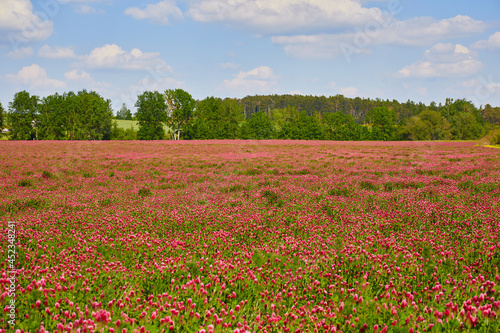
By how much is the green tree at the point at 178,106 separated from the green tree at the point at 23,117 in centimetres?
3680

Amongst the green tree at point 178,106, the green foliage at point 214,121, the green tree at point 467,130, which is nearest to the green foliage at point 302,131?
the green foliage at point 214,121

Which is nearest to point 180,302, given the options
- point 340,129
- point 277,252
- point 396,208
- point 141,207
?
point 277,252

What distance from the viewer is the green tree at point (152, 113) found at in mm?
89062

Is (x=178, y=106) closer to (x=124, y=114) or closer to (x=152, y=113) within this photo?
(x=152, y=113)

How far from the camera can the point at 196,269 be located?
4809 millimetres

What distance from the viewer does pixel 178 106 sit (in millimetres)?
89875

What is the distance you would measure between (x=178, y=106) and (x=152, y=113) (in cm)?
766

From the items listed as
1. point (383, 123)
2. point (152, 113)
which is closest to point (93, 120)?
point (152, 113)

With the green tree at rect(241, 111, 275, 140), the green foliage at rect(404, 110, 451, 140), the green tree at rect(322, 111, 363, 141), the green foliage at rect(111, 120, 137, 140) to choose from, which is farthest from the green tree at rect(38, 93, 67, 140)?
the green foliage at rect(404, 110, 451, 140)

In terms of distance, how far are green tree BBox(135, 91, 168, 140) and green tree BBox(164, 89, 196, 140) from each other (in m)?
1.69

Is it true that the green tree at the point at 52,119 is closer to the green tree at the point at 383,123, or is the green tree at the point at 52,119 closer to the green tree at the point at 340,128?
the green tree at the point at 340,128

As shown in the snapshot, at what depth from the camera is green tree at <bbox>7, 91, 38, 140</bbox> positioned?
83.6 meters

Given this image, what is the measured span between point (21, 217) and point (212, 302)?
6211mm

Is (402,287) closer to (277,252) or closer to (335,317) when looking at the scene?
(335,317)
